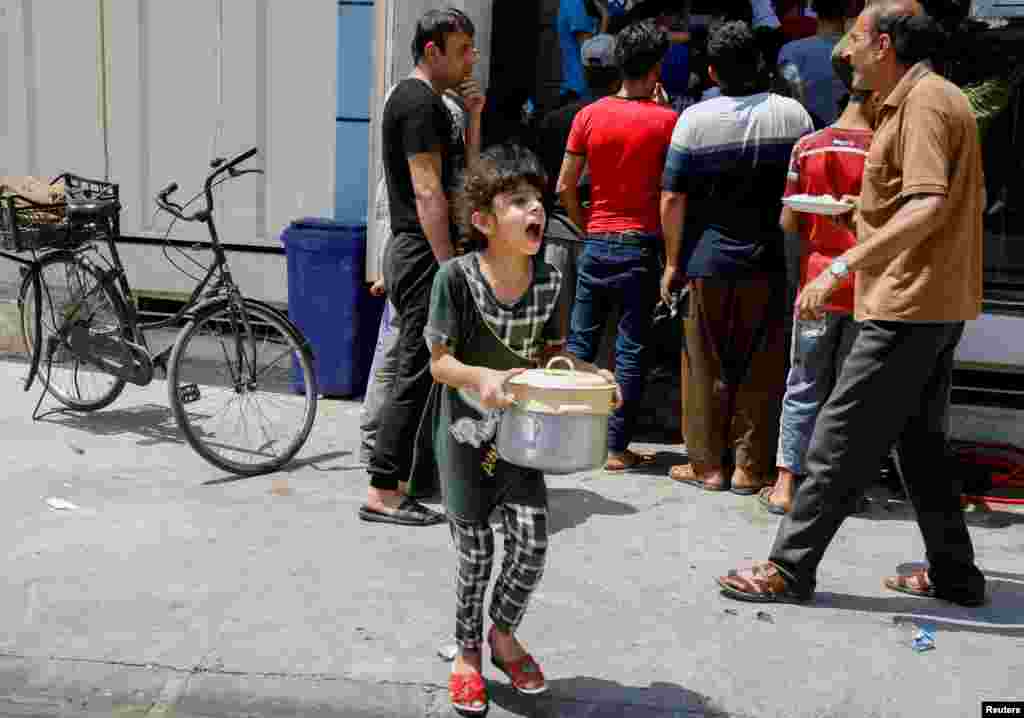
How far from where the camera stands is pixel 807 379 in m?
5.69

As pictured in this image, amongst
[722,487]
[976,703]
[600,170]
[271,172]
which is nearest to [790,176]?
[600,170]

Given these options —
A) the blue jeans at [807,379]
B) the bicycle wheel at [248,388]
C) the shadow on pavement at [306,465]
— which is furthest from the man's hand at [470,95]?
the shadow on pavement at [306,465]

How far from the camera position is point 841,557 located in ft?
17.3

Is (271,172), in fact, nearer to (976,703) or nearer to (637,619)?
(637,619)

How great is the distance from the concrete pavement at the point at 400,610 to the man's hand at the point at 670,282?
0.92 meters

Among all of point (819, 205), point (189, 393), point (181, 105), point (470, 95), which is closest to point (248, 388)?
point (189, 393)

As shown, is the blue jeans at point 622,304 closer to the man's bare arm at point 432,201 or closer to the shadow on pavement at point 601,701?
the man's bare arm at point 432,201

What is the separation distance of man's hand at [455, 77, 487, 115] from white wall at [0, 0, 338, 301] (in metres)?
3.32

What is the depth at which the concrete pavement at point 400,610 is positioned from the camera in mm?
3957

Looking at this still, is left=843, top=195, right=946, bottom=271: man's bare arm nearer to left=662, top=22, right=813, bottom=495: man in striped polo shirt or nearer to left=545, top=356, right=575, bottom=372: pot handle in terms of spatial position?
left=545, top=356, right=575, bottom=372: pot handle

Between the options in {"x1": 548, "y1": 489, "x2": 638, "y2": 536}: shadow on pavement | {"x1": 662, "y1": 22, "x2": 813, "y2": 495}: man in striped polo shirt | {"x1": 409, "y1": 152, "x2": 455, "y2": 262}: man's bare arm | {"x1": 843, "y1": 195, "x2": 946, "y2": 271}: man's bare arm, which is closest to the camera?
{"x1": 843, "y1": 195, "x2": 946, "y2": 271}: man's bare arm

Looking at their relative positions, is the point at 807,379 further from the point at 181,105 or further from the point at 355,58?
the point at 181,105

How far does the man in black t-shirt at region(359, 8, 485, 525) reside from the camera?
5152mm

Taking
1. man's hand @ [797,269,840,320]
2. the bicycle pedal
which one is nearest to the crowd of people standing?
man's hand @ [797,269,840,320]
